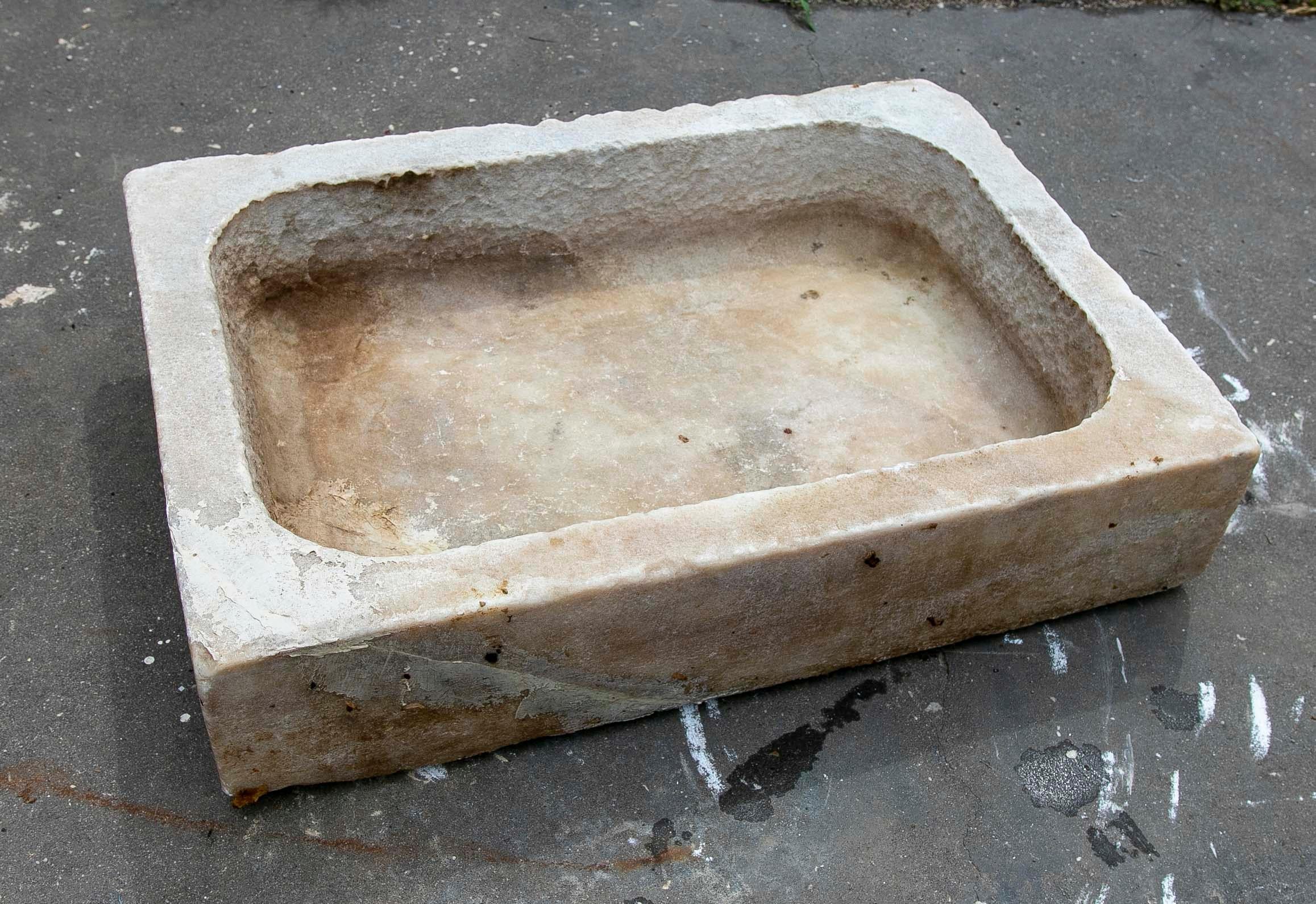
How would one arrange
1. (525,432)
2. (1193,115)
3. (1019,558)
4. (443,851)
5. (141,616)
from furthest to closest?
(1193,115) < (525,432) < (141,616) < (1019,558) < (443,851)

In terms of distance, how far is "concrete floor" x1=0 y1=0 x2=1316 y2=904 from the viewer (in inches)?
98.5

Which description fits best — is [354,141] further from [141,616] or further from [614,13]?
[614,13]

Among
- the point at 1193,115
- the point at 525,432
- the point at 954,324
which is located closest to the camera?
the point at 525,432

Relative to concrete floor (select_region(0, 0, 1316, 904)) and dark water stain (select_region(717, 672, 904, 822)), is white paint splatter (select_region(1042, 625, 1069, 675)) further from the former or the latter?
dark water stain (select_region(717, 672, 904, 822))

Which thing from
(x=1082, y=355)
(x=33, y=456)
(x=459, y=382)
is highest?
(x=1082, y=355)

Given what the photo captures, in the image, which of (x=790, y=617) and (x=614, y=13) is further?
(x=614, y=13)

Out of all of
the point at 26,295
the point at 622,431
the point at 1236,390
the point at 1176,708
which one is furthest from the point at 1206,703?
the point at 26,295

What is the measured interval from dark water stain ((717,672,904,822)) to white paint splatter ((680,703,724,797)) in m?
0.03

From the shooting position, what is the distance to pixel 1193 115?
4746 millimetres

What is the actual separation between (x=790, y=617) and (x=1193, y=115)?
3259mm

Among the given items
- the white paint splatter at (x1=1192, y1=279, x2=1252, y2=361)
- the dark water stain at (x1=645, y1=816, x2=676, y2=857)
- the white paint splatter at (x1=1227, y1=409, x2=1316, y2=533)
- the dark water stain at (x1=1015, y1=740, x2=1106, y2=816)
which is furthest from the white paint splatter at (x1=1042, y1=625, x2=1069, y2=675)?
the white paint splatter at (x1=1192, y1=279, x2=1252, y2=361)

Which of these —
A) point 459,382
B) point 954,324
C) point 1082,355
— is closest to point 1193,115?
point 954,324

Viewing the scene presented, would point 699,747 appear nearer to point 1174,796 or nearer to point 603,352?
point 1174,796

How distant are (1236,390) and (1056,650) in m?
1.24
